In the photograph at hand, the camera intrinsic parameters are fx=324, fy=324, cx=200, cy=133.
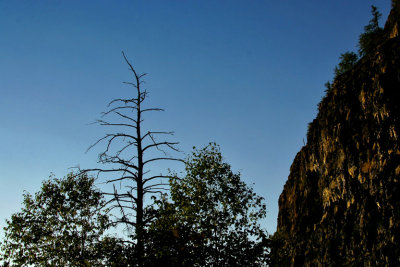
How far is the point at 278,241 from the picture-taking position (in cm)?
1906

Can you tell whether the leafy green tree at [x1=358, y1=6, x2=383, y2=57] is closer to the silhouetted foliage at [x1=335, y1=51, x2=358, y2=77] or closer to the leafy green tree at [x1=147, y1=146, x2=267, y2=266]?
the silhouetted foliage at [x1=335, y1=51, x2=358, y2=77]

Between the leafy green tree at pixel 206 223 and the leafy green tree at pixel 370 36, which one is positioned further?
the leafy green tree at pixel 370 36

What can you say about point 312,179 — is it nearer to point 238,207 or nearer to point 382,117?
point 382,117

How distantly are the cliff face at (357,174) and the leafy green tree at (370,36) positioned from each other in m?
6.80

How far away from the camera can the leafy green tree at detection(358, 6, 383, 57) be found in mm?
38875

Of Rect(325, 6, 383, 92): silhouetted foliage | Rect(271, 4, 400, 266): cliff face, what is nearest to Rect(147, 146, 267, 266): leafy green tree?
Rect(271, 4, 400, 266): cliff face

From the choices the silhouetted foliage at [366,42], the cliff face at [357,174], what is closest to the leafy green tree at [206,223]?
the cliff face at [357,174]

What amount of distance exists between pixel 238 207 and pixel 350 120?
15759 millimetres

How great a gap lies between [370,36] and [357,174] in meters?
21.1

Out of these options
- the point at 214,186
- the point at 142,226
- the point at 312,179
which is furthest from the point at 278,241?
the point at 312,179

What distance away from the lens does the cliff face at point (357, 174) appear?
2367cm

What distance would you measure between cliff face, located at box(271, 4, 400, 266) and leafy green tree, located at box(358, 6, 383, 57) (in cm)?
680

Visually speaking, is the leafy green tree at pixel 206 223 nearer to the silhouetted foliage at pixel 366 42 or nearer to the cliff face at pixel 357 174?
the cliff face at pixel 357 174

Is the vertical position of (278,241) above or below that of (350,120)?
below
